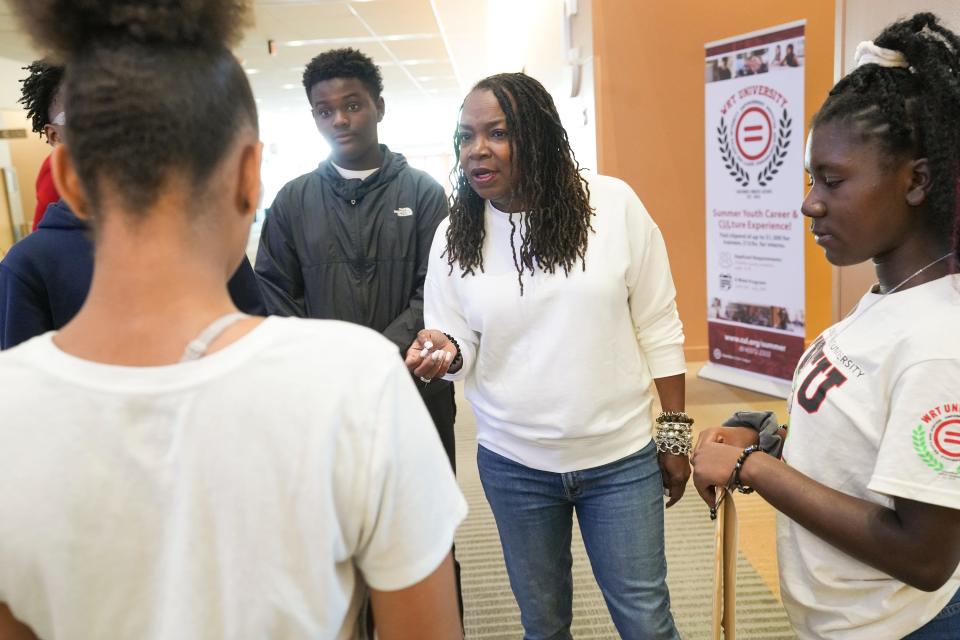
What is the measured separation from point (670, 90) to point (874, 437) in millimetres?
4462

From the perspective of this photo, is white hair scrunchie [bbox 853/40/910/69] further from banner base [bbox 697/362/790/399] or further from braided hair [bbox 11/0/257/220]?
banner base [bbox 697/362/790/399]

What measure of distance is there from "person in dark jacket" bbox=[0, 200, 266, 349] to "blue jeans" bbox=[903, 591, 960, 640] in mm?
1256

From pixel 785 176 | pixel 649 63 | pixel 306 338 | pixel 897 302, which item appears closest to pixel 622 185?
pixel 897 302

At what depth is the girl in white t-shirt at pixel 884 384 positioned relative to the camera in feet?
2.93

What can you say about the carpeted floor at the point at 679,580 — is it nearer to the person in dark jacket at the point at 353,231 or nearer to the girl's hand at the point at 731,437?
the person in dark jacket at the point at 353,231

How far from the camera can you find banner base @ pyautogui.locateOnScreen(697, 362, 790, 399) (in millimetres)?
4453

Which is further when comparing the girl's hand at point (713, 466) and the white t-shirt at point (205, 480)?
the girl's hand at point (713, 466)

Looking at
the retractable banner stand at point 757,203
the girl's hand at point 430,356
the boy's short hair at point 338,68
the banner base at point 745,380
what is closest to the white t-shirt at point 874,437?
the girl's hand at point 430,356

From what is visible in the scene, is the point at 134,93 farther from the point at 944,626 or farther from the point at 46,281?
the point at 944,626

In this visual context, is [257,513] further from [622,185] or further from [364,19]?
[364,19]

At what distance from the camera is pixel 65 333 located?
0.63 m

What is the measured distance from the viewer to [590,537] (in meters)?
1.54

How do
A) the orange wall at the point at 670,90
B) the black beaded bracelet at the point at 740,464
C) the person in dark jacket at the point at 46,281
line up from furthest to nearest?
the orange wall at the point at 670,90
the person in dark jacket at the point at 46,281
the black beaded bracelet at the point at 740,464

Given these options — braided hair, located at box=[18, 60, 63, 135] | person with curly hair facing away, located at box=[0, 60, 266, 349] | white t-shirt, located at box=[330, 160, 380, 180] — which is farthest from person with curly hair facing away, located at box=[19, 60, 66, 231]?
white t-shirt, located at box=[330, 160, 380, 180]
